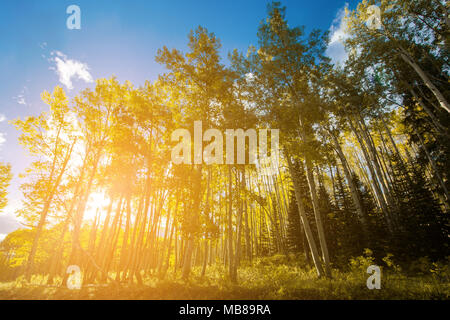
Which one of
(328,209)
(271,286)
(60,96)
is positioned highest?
(60,96)

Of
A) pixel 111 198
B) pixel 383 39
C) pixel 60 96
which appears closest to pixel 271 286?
pixel 111 198

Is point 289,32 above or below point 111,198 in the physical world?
above

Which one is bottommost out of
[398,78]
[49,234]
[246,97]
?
[49,234]

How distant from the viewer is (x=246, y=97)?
1026 cm

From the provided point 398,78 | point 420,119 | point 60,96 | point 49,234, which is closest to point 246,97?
point 60,96

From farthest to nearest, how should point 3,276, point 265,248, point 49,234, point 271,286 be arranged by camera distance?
1. point 3,276
2. point 265,248
3. point 49,234
4. point 271,286

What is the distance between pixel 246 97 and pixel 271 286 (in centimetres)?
976

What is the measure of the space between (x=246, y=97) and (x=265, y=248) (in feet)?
69.7

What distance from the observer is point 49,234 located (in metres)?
17.0

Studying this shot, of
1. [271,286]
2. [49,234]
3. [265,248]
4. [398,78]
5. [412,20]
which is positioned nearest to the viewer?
[271,286]

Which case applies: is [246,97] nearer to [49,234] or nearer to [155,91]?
[155,91]

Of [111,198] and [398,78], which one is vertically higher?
[398,78]

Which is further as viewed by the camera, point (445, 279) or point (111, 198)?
point (111, 198)

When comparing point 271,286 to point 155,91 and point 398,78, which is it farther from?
point 398,78
